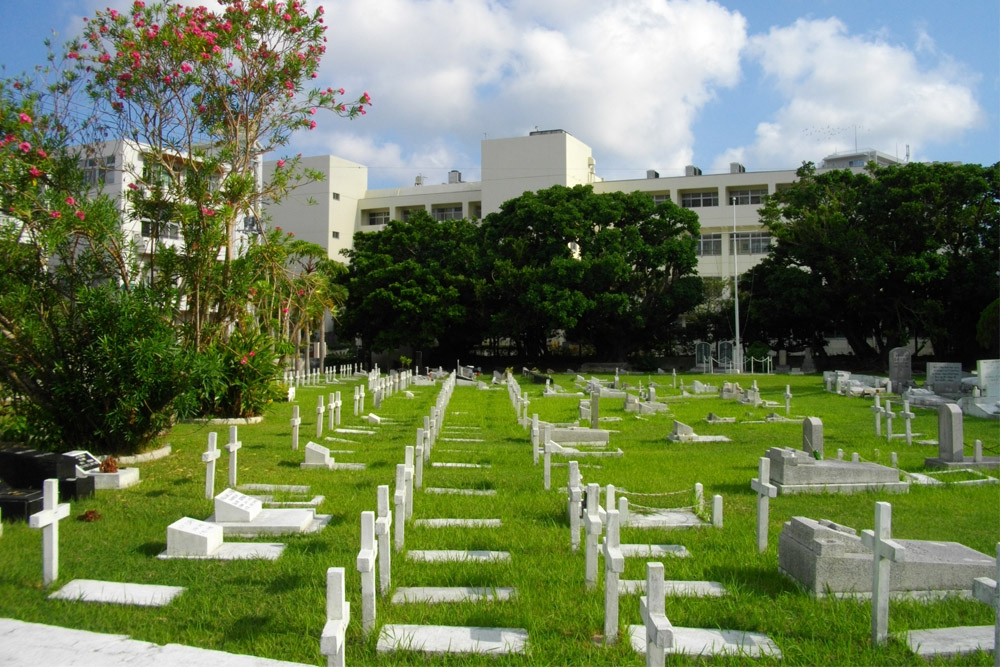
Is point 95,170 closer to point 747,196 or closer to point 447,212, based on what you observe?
point 747,196

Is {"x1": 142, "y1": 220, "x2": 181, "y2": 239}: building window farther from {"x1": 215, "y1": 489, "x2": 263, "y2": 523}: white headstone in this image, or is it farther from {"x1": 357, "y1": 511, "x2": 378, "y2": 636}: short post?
{"x1": 357, "y1": 511, "x2": 378, "y2": 636}: short post

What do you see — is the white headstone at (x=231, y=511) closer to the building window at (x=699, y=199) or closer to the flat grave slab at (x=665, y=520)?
the flat grave slab at (x=665, y=520)

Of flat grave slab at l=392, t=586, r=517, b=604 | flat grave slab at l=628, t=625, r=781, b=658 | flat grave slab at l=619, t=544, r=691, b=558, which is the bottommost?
flat grave slab at l=628, t=625, r=781, b=658

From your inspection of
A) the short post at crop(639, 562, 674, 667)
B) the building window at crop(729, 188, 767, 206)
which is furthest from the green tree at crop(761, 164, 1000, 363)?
the short post at crop(639, 562, 674, 667)

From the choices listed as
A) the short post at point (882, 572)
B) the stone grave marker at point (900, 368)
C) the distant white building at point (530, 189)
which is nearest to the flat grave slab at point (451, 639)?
the short post at point (882, 572)

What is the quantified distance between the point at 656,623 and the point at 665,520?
4.35m

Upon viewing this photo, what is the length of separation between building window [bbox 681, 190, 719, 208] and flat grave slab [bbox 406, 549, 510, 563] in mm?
51794

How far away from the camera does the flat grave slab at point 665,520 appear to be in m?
7.92

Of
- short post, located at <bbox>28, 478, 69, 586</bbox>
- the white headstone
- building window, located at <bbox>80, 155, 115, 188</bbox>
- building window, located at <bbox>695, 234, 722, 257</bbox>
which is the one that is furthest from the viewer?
building window, located at <bbox>695, 234, 722, 257</bbox>

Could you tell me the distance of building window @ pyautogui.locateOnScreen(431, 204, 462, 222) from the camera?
61.4 m

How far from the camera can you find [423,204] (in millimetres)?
61344

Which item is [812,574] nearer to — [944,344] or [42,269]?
[42,269]

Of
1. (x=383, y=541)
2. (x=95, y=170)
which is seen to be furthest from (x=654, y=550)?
(x=95, y=170)

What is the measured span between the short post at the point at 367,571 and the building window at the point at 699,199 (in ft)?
176
